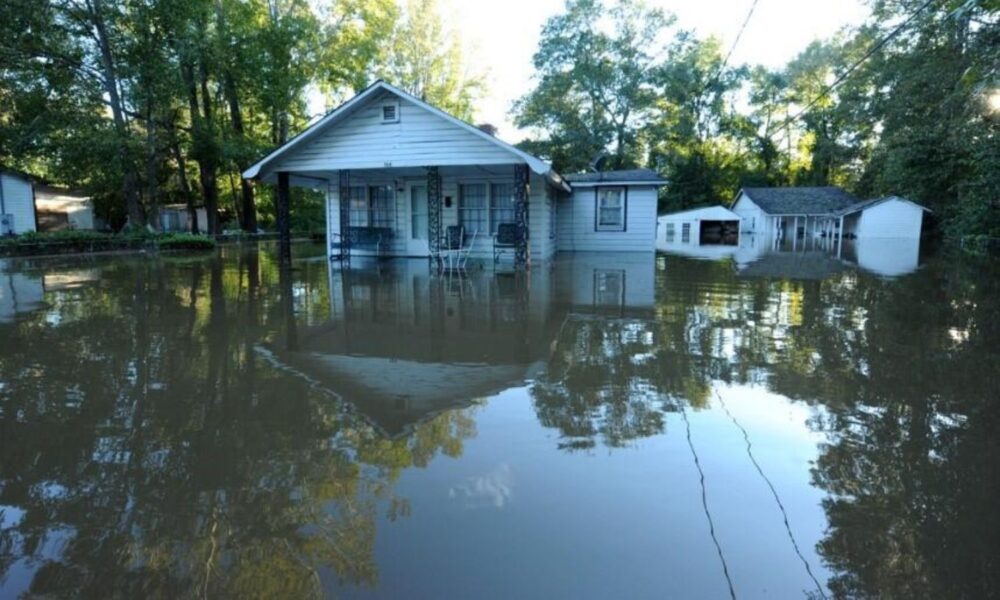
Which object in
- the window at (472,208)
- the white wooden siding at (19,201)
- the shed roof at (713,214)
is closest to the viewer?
the window at (472,208)

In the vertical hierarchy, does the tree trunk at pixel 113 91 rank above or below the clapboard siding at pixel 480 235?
above

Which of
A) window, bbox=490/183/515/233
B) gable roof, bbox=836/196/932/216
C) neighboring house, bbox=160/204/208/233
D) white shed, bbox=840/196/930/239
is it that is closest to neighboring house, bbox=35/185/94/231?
neighboring house, bbox=160/204/208/233

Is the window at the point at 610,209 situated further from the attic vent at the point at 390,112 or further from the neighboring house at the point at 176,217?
the neighboring house at the point at 176,217

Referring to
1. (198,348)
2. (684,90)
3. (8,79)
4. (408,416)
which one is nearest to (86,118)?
(8,79)

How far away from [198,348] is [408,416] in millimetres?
2921

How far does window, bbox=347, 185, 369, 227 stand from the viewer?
16688 mm

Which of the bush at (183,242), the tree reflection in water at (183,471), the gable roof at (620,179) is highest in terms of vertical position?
the gable roof at (620,179)

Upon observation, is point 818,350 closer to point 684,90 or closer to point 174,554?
point 174,554

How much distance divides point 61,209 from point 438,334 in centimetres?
3685

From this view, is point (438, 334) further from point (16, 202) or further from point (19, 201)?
point (19, 201)

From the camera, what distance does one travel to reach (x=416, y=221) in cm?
1650

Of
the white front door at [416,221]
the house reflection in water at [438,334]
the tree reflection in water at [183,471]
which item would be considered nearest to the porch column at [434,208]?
the white front door at [416,221]

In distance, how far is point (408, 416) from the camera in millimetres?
3771

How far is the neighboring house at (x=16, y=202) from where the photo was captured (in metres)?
26.0
